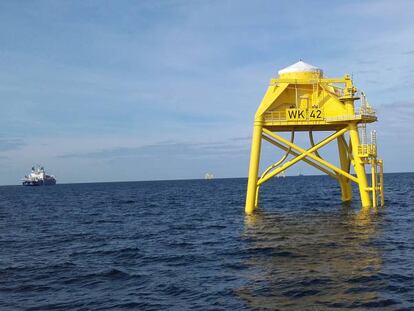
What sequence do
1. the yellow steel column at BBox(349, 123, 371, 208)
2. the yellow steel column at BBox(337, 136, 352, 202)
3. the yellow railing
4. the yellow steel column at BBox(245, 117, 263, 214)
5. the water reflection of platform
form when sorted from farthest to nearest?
the yellow steel column at BBox(337, 136, 352, 202)
the yellow steel column at BBox(245, 117, 263, 214)
the yellow steel column at BBox(349, 123, 371, 208)
the yellow railing
the water reflection of platform

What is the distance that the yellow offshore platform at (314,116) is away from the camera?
103 feet

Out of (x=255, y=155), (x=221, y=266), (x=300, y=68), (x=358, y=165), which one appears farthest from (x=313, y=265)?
(x=300, y=68)

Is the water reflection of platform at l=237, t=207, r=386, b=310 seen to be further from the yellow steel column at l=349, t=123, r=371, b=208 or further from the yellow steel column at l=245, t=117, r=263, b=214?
the yellow steel column at l=245, t=117, r=263, b=214

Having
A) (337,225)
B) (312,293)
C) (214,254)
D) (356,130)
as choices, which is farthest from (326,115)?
(312,293)

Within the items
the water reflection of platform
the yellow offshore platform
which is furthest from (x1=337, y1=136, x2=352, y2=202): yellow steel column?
the water reflection of platform

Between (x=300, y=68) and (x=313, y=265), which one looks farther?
(x=300, y=68)

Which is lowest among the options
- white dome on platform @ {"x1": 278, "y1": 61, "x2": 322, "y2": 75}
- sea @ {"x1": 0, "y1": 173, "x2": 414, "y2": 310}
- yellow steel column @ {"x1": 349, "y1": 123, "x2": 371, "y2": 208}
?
sea @ {"x1": 0, "y1": 173, "x2": 414, "y2": 310}

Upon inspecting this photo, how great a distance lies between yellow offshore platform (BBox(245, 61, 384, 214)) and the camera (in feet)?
103

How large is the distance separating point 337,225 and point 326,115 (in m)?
8.38

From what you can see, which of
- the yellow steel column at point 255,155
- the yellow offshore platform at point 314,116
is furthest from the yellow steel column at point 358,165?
the yellow steel column at point 255,155

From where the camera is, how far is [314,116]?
3200 centimetres

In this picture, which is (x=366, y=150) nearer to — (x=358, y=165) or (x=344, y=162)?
(x=358, y=165)

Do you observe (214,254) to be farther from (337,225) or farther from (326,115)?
(326,115)

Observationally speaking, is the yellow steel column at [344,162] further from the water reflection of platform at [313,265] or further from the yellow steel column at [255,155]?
the water reflection of platform at [313,265]
